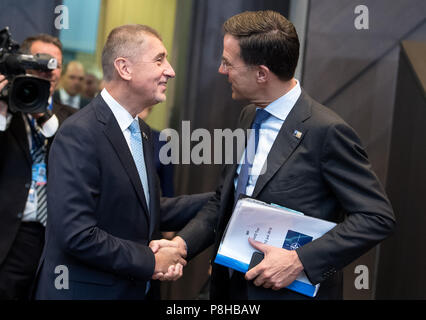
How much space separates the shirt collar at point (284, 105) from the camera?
78.7 inches

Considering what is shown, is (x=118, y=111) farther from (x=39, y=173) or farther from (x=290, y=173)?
(x=39, y=173)

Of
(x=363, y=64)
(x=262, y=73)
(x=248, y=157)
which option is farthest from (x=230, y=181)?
(x=363, y=64)

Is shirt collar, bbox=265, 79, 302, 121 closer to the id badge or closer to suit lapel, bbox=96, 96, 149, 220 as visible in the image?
suit lapel, bbox=96, 96, 149, 220

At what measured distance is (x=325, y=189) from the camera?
1.90 m

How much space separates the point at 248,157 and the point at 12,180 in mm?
1222

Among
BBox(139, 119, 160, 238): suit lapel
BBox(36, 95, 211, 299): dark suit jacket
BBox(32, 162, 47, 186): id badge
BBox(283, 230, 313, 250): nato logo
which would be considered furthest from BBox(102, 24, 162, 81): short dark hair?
BBox(283, 230, 313, 250): nato logo

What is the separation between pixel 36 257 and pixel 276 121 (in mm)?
1432

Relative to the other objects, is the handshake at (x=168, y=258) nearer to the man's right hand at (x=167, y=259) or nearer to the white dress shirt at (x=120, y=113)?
the man's right hand at (x=167, y=259)

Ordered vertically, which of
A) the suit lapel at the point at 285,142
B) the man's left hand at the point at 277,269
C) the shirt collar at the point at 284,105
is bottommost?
the man's left hand at the point at 277,269

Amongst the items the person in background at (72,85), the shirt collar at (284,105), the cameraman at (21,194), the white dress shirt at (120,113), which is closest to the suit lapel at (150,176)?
the white dress shirt at (120,113)

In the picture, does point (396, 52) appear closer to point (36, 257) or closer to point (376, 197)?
point (376, 197)

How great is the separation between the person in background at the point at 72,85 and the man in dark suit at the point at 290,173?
5.36 ft

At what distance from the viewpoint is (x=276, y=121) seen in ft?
6.61
